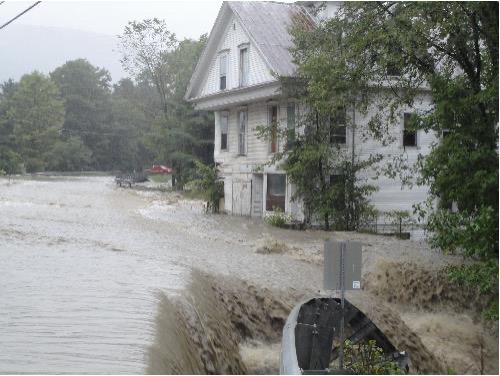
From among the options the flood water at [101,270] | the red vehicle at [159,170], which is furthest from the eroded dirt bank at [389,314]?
the red vehicle at [159,170]

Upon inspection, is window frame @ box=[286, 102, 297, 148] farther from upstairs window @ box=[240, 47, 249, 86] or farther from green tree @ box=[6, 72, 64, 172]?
green tree @ box=[6, 72, 64, 172]

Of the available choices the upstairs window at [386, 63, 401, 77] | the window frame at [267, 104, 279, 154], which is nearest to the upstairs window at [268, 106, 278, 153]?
the window frame at [267, 104, 279, 154]

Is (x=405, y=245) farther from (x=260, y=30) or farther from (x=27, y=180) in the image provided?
(x=27, y=180)

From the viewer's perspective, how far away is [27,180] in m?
44.7

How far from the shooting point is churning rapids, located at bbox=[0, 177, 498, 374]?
7547mm

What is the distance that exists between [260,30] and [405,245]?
31.6 ft

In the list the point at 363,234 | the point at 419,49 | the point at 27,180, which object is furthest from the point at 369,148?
the point at 27,180

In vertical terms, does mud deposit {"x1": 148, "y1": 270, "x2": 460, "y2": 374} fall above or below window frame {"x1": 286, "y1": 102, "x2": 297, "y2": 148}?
below

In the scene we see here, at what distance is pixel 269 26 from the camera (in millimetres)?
25984

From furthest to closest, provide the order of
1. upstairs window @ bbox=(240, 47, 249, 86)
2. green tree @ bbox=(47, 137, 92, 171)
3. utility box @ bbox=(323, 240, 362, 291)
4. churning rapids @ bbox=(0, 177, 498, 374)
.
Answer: green tree @ bbox=(47, 137, 92, 171) < upstairs window @ bbox=(240, 47, 249, 86) < utility box @ bbox=(323, 240, 362, 291) < churning rapids @ bbox=(0, 177, 498, 374)

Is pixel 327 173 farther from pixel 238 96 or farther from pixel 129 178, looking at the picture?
pixel 129 178

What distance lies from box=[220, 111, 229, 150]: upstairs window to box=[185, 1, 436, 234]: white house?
0.04 m

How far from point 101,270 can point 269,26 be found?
15577 mm

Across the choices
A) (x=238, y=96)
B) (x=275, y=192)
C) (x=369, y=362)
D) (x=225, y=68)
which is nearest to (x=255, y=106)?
(x=238, y=96)
